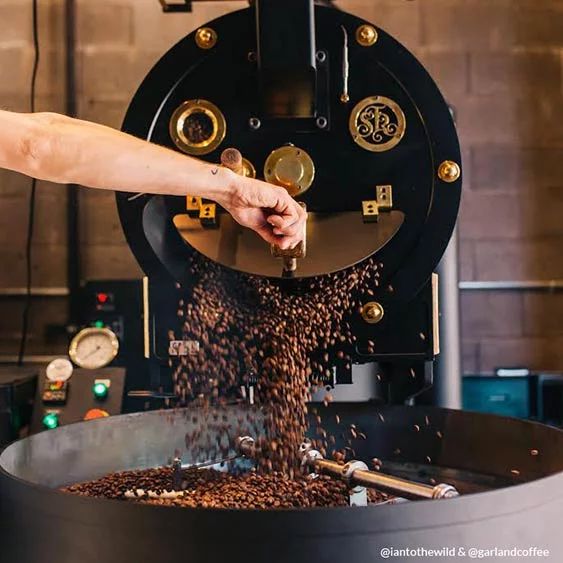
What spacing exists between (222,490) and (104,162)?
53 centimetres

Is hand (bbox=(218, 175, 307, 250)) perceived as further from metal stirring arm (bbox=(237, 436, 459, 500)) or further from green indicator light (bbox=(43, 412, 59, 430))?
green indicator light (bbox=(43, 412, 59, 430))

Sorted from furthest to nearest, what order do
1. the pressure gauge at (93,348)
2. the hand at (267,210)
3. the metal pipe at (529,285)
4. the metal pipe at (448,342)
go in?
the metal pipe at (529,285) → the pressure gauge at (93,348) → the metal pipe at (448,342) → the hand at (267,210)

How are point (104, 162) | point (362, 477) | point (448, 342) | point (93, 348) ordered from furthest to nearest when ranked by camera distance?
point (93, 348) → point (448, 342) → point (362, 477) → point (104, 162)

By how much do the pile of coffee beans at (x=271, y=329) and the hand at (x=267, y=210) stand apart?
0.09 metres

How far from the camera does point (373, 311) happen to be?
1.03 m

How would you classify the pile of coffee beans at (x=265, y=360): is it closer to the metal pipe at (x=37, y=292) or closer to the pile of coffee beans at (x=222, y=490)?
the pile of coffee beans at (x=222, y=490)

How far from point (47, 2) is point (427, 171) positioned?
1570 mm

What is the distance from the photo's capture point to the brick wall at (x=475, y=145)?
6.75 ft

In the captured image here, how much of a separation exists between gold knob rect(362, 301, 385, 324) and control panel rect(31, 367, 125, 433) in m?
0.74

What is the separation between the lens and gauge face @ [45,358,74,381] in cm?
161

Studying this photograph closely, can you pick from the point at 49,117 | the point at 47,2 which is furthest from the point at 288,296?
the point at 47,2

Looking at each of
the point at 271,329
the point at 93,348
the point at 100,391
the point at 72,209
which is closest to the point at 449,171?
the point at 271,329

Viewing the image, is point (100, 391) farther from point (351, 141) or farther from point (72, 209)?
point (351, 141)

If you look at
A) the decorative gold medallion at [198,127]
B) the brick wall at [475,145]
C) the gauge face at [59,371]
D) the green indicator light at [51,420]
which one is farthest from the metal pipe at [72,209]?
the decorative gold medallion at [198,127]
